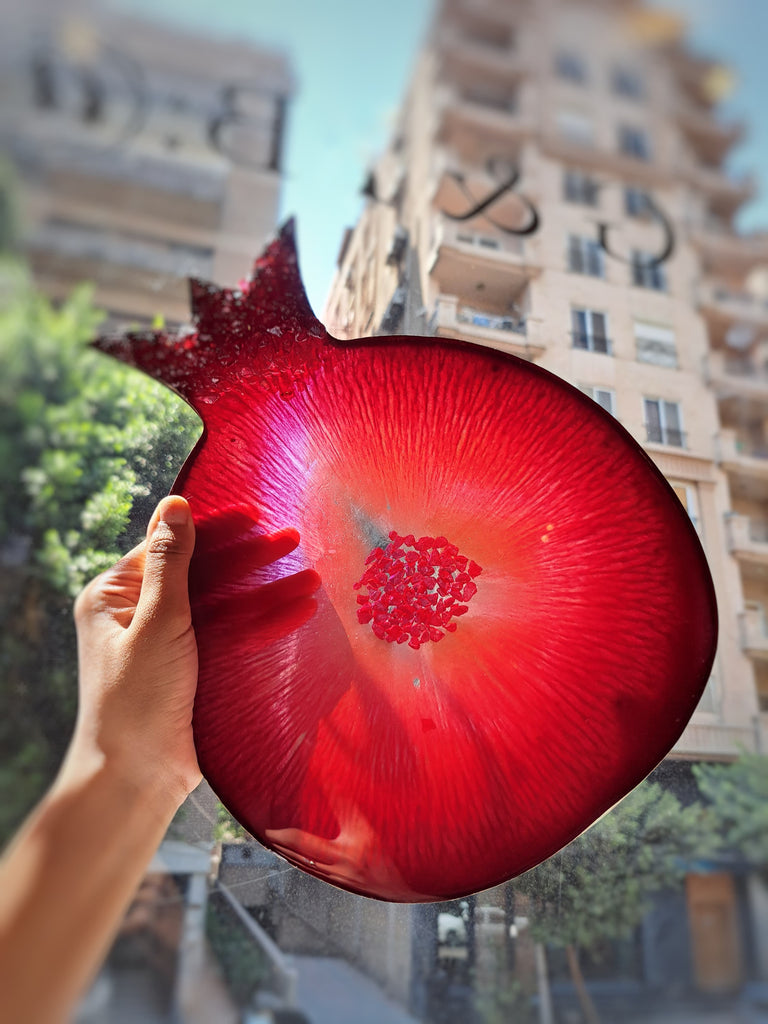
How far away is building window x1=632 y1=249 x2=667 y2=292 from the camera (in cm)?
59

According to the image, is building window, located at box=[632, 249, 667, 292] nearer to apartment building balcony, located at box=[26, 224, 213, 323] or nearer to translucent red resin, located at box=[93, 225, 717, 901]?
translucent red resin, located at box=[93, 225, 717, 901]

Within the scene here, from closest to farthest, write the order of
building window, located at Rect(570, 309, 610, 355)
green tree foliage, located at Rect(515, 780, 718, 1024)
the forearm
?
1. the forearm
2. green tree foliage, located at Rect(515, 780, 718, 1024)
3. building window, located at Rect(570, 309, 610, 355)

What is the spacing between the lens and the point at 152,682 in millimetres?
407

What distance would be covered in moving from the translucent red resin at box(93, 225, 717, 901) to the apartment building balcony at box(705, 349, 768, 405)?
9.0 inches

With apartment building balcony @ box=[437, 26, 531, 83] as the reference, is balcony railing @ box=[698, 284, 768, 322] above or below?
below

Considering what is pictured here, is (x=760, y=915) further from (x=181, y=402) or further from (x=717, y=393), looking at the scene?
(x=181, y=402)

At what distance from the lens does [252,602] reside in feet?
1.38

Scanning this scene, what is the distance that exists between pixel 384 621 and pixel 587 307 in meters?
0.35

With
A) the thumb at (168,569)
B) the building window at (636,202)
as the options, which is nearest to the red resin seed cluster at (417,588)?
the thumb at (168,569)

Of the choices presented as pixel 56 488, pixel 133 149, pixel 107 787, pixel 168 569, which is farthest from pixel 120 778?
pixel 133 149

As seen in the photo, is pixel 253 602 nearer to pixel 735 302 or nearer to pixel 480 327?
pixel 480 327

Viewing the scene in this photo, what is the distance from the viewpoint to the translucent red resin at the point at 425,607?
38cm

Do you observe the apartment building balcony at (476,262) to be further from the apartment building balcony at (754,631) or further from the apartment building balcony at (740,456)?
the apartment building balcony at (754,631)

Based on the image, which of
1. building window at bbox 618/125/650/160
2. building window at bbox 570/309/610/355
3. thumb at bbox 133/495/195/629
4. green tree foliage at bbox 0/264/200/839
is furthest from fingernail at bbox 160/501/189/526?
building window at bbox 618/125/650/160
